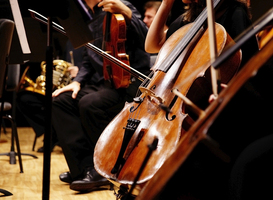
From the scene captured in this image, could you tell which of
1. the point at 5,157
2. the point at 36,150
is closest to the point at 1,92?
the point at 5,157

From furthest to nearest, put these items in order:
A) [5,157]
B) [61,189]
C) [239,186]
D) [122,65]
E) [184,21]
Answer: [5,157], [61,189], [122,65], [184,21], [239,186]

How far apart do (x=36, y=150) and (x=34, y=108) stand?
41cm

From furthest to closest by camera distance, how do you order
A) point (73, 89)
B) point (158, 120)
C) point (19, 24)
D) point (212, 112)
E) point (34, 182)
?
point (73, 89) < point (34, 182) < point (19, 24) < point (158, 120) < point (212, 112)

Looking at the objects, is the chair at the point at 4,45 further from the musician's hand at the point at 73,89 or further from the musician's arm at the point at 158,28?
the musician's arm at the point at 158,28

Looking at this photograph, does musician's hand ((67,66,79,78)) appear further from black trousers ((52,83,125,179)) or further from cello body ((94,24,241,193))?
cello body ((94,24,241,193))

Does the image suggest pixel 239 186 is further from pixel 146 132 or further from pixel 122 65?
pixel 122 65

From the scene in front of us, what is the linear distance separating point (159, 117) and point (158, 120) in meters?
0.01

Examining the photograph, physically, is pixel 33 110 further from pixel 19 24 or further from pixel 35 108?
pixel 19 24

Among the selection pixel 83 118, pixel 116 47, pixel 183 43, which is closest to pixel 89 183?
pixel 83 118

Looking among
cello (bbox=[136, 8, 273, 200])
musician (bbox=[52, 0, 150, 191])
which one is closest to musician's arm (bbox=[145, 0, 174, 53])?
→ musician (bbox=[52, 0, 150, 191])

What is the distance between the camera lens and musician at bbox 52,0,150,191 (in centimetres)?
203

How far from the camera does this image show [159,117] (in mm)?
1166

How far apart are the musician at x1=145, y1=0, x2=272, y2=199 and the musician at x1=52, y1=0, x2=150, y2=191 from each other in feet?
2.63

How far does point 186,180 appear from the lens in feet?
4.26
